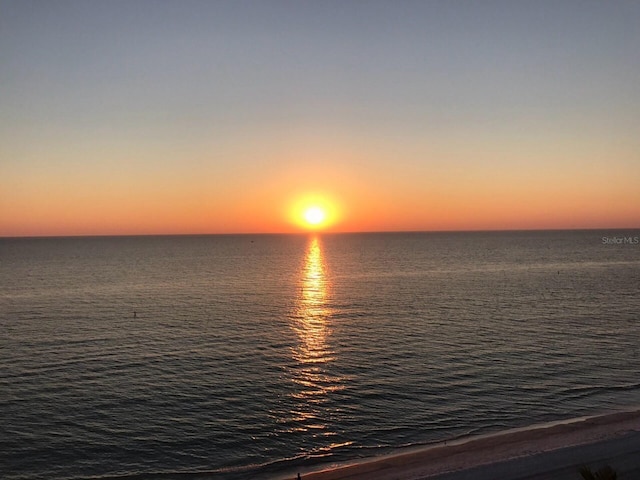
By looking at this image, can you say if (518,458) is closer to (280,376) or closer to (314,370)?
(280,376)

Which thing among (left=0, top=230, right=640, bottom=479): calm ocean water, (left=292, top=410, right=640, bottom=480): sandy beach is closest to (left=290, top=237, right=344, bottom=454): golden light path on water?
(left=0, top=230, right=640, bottom=479): calm ocean water

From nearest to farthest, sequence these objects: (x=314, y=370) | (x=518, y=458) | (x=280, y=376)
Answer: (x=518, y=458)
(x=280, y=376)
(x=314, y=370)

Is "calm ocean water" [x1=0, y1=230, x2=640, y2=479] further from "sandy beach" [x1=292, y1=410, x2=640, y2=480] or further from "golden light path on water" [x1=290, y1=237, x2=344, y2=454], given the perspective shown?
"sandy beach" [x1=292, y1=410, x2=640, y2=480]

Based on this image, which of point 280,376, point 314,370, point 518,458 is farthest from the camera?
point 314,370

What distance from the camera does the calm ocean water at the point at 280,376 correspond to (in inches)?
1259

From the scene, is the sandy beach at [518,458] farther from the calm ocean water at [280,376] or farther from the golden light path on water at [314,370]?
the golden light path on water at [314,370]

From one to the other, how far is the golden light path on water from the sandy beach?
4530mm

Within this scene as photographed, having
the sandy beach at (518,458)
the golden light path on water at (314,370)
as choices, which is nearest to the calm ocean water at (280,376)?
the golden light path on water at (314,370)

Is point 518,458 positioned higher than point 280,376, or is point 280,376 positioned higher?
point 280,376

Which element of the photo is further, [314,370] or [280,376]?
[314,370]

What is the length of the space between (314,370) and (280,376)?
3.67m

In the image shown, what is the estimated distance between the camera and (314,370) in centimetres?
4838

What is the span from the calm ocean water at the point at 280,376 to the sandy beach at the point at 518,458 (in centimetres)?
213

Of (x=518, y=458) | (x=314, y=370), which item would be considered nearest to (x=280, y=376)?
(x=314, y=370)
